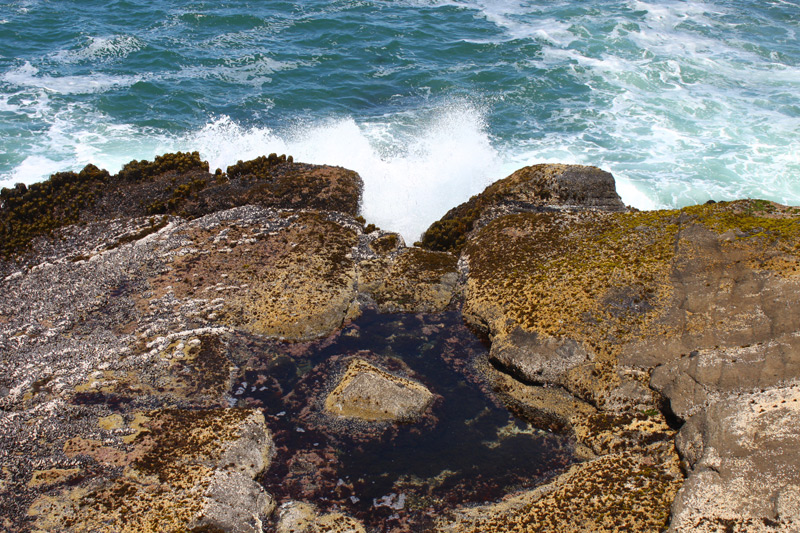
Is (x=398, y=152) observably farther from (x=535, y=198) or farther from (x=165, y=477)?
(x=165, y=477)

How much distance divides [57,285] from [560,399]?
15922mm

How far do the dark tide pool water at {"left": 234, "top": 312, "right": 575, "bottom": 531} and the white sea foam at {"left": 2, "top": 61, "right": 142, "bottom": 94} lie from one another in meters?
29.8

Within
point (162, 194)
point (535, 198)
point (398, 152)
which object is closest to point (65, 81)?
point (162, 194)

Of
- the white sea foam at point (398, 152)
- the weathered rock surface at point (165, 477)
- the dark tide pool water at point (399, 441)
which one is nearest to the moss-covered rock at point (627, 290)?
the dark tide pool water at point (399, 441)

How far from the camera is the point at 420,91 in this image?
39344 millimetres

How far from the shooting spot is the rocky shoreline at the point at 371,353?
12164mm

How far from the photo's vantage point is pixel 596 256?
18.2 metres

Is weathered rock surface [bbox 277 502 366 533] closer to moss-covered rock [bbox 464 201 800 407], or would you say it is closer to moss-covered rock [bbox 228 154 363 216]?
moss-covered rock [bbox 464 201 800 407]

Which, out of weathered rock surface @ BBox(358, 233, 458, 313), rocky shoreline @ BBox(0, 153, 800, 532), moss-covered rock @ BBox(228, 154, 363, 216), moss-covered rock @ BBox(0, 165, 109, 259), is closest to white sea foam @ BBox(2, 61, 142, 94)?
moss-covered rock @ BBox(0, 165, 109, 259)

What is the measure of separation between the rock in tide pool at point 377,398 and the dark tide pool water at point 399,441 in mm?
262

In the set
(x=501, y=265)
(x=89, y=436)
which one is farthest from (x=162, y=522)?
(x=501, y=265)

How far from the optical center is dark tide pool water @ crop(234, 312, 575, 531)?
13.0 m

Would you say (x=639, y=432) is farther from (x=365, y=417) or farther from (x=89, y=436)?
(x=89, y=436)

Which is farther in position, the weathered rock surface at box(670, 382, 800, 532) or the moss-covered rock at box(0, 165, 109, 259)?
the moss-covered rock at box(0, 165, 109, 259)
